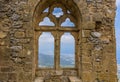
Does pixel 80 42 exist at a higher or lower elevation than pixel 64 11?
lower

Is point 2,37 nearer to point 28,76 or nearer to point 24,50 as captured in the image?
point 24,50

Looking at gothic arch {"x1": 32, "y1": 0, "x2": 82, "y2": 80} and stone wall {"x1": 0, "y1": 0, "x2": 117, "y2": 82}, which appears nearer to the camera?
stone wall {"x1": 0, "y1": 0, "x2": 117, "y2": 82}

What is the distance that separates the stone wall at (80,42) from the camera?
21.8 feet

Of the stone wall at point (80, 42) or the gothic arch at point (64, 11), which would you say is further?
the gothic arch at point (64, 11)

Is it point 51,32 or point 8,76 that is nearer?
point 8,76

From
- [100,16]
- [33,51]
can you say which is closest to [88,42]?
[100,16]

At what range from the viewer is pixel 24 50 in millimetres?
6664

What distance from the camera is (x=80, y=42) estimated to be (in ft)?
22.6

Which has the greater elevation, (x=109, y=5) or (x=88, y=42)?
(x=109, y=5)

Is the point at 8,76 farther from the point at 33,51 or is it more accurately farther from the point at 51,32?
the point at 51,32

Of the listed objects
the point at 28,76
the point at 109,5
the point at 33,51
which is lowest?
the point at 28,76

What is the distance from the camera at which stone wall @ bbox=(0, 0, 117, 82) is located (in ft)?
21.8

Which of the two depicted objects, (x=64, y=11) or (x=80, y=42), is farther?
(x=64, y=11)

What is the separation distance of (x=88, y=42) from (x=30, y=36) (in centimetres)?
131
